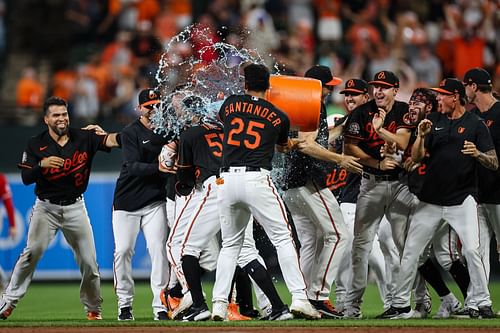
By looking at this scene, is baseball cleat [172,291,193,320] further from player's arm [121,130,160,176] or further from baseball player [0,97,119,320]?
player's arm [121,130,160,176]

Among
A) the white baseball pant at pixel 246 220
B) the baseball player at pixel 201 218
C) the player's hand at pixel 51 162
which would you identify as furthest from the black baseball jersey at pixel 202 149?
the player's hand at pixel 51 162

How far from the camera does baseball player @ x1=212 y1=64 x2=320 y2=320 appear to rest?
9.45 m

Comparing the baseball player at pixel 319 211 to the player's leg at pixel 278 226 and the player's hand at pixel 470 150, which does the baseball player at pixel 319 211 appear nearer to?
the player's leg at pixel 278 226

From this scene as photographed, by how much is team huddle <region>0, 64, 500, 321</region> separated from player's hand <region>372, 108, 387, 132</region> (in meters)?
0.03

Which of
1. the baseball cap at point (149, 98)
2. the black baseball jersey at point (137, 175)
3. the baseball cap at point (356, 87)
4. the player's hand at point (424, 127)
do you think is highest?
the baseball cap at point (356, 87)

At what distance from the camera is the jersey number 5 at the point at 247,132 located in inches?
373

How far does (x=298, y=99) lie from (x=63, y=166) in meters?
2.71

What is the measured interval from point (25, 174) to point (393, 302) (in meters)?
4.02

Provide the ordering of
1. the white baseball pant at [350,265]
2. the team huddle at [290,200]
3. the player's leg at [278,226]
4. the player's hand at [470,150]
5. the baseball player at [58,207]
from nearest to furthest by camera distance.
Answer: the player's leg at [278,226]
the team huddle at [290,200]
the player's hand at [470,150]
the baseball player at [58,207]
the white baseball pant at [350,265]

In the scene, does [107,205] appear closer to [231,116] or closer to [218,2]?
[218,2]

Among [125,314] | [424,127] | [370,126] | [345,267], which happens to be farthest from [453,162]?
[125,314]

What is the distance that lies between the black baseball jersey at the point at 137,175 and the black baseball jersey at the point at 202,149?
73cm

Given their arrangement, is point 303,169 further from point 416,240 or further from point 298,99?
point 416,240

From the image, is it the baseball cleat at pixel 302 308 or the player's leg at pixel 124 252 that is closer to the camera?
the baseball cleat at pixel 302 308
